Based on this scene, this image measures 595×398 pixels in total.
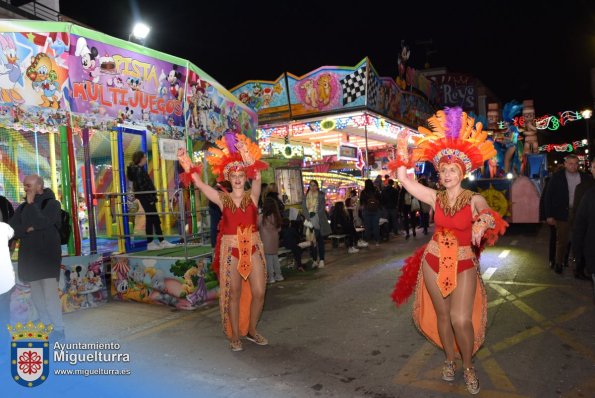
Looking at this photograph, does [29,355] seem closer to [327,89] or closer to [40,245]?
[40,245]

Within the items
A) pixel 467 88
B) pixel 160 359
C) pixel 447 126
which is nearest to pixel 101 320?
pixel 160 359

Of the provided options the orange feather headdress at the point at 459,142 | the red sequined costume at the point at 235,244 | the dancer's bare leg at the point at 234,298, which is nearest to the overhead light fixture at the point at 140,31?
the red sequined costume at the point at 235,244

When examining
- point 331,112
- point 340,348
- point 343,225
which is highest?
point 331,112

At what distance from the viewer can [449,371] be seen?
3.77 m

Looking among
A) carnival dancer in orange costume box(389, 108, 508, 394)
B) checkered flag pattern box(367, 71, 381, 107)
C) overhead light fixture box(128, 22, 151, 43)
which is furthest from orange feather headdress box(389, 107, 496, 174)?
checkered flag pattern box(367, 71, 381, 107)

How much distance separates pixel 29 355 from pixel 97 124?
14.1ft

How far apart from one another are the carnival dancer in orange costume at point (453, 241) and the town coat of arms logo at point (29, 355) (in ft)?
10.2

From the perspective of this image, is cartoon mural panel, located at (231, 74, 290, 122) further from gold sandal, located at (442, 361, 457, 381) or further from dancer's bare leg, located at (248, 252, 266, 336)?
gold sandal, located at (442, 361, 457, 381)

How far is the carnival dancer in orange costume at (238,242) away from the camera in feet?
15.3

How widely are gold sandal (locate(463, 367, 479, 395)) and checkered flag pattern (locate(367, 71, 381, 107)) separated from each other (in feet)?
41.6

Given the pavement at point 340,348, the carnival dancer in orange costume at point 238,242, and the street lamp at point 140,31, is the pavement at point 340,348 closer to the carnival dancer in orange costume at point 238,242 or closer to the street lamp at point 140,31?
the carnival dancer in orange costume at point 238,242

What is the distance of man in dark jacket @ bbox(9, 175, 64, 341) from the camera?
188 inches

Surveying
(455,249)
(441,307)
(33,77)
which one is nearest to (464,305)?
(441,307)

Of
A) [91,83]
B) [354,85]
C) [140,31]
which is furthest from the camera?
[354,85]
